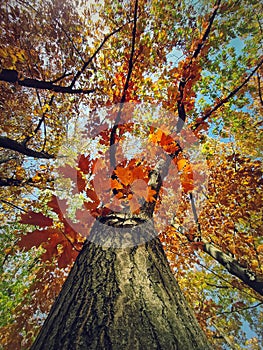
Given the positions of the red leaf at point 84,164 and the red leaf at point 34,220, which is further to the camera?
the red leaf at point 84,164

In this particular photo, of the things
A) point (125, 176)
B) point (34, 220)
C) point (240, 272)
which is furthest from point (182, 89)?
point (240, 272)

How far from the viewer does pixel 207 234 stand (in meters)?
7.26

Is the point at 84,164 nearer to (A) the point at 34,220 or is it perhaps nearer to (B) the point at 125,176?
(B) the point at 125,176

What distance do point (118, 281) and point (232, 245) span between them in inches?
251

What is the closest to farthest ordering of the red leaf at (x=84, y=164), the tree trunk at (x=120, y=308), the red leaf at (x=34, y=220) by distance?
the tree trunk at (x=120, y=308)
the red leaf at (x=34, y=220)
the red leaf at (x=84, y=164)

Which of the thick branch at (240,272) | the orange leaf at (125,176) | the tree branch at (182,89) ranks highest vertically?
the tree branch at (182,89)

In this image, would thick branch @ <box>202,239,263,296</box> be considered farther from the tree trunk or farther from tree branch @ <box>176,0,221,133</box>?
the tree trunk

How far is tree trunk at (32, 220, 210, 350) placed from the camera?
2.95 feet

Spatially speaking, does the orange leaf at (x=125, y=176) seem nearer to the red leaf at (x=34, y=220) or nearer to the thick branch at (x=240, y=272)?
the red leaf at (x=34, y=220)

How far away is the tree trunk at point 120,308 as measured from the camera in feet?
2.95

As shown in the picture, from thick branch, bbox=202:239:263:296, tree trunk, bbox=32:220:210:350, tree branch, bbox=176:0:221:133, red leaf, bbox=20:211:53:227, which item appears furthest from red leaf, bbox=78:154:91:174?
thick branch, bbox=202:239:263:296

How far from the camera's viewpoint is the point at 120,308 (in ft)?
3.43

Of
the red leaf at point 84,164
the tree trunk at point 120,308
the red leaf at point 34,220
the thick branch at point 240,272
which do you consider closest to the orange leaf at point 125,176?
the red leaf at point 84,164

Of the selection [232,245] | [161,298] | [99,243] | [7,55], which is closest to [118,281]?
[161,298]
